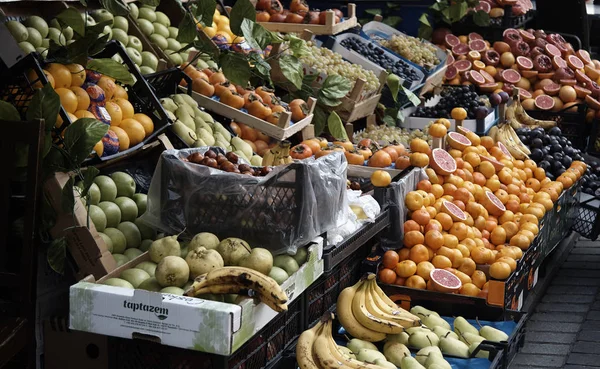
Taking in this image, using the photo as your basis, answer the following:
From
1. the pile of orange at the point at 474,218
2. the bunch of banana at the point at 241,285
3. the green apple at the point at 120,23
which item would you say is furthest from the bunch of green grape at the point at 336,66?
the bunch of banana at the point at 241,285

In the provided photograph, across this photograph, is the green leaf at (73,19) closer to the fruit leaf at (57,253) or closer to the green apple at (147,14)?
the fruit leaf at (57,253)

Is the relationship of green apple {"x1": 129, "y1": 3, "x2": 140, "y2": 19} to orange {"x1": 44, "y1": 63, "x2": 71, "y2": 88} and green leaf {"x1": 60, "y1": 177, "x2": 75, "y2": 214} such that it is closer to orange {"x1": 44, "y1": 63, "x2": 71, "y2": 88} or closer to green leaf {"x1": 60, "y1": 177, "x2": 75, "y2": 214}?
orange {"x1": 44, "y1": 63, "x2": 71, "y2": 88}

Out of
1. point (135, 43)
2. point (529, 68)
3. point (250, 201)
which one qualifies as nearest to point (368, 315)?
point (250, 201)

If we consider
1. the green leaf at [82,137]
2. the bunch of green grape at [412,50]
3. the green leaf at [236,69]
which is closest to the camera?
the green leaf at [82,137]

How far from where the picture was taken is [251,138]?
5.55 meters

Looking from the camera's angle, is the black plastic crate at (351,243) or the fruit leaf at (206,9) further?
the fruit leaf at (206,9)

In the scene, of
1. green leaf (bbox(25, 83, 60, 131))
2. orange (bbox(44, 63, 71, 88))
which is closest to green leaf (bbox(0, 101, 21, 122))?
green leaf (bbox(25, 83, 60, 131))

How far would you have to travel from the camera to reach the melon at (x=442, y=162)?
18.4 feet

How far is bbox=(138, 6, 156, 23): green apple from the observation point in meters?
6.01

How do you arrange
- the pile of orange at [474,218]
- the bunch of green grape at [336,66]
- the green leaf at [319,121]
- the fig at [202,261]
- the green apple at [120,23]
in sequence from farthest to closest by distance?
the bunch of green grape at [336,66], the green leaf at [319,121], the green apple at [120,23], the pile of orange at [474,218], the fig at [202,261]

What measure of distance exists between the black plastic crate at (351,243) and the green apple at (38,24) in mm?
2029

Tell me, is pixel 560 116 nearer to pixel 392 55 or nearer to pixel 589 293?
pixel 392 55

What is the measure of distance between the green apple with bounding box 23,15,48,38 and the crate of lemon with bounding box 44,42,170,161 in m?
0.48

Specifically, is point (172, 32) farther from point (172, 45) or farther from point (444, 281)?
point (444, 281)
